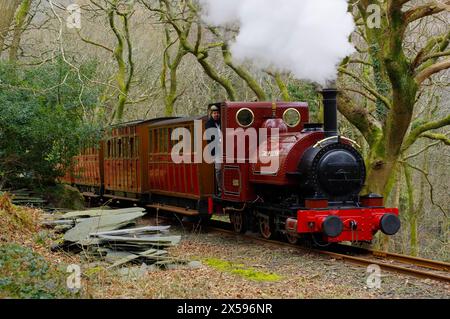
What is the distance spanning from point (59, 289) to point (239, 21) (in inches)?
380

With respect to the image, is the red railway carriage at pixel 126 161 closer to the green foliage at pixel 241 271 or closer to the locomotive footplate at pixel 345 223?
the green foliage at pixel 241 271

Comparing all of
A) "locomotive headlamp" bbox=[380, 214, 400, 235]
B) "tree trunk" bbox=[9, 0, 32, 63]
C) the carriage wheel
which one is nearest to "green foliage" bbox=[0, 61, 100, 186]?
"tree trunk" bbox=[9, 0, 32, 63]

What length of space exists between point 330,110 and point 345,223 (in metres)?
2.02

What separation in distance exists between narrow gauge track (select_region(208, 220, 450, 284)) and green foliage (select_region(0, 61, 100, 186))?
6.84m

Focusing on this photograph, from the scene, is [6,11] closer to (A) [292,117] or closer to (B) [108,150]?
(A) [292,117]

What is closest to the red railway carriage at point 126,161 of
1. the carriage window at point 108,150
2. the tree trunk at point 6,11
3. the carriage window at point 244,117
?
the carriage window at point 108,150

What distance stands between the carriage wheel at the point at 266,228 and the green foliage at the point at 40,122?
6.10 metres

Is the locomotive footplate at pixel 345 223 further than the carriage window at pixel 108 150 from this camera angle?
No

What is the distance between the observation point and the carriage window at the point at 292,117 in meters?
13.1

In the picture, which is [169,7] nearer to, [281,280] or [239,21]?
[239,21]

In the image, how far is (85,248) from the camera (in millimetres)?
9992

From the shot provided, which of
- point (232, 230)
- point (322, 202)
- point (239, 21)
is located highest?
point (239, 21)

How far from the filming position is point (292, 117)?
13125mm
